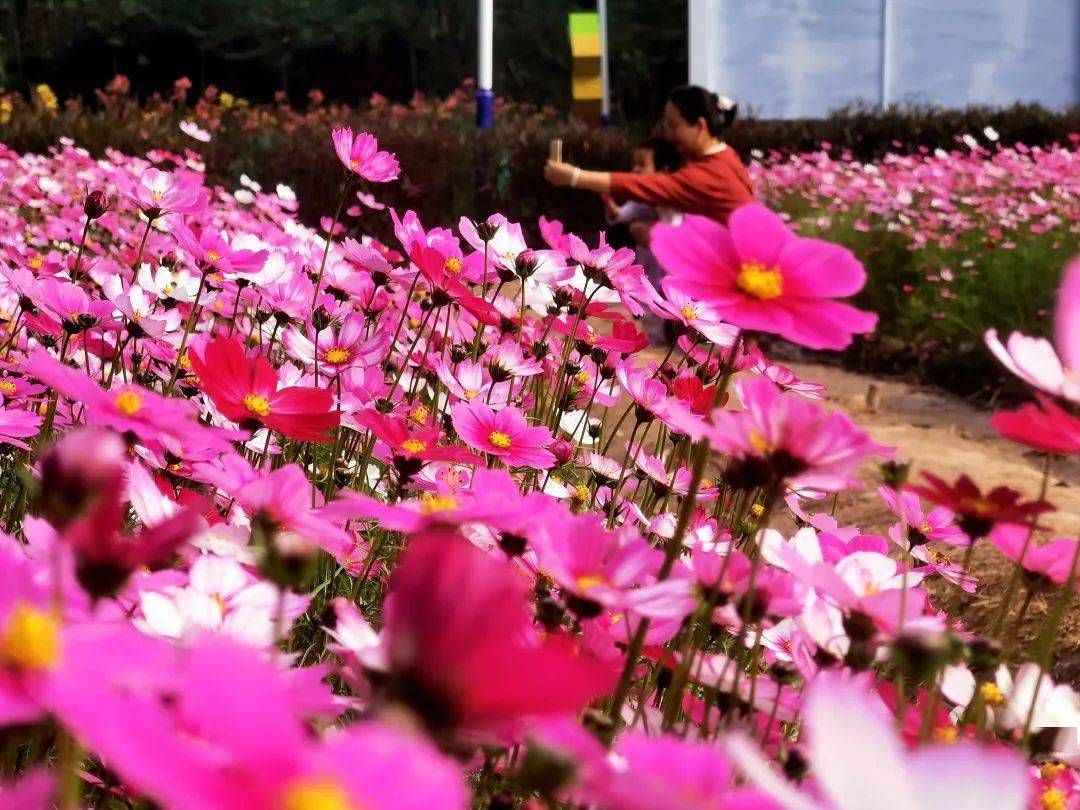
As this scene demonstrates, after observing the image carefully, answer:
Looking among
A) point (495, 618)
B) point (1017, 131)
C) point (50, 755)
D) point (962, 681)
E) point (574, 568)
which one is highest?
point (495, 618)

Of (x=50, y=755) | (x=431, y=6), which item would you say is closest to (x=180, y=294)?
(x=50, y=755)

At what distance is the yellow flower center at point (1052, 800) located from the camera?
27.5 inches

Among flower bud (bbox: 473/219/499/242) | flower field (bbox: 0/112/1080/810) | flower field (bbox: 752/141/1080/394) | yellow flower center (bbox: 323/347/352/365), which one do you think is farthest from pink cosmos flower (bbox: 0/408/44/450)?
flower field (bbox: 752/141/1080/394)

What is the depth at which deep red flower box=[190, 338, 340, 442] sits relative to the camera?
815 mm

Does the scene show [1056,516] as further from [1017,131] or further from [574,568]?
[1017,131]

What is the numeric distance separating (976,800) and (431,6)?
20795 mm

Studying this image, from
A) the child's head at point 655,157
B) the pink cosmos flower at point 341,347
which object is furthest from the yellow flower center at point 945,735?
the child's head at point 655,157

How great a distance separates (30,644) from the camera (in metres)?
0.32

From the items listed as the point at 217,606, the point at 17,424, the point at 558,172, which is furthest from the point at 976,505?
the point at 558,172

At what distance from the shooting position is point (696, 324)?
46.3 inches

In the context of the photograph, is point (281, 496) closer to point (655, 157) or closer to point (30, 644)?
point (30, 644)

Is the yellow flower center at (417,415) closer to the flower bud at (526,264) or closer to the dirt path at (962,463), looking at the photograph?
the flower bud at (526,264)

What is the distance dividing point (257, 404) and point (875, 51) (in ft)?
44.7

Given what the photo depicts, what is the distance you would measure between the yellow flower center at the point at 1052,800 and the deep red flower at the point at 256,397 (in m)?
0.53
